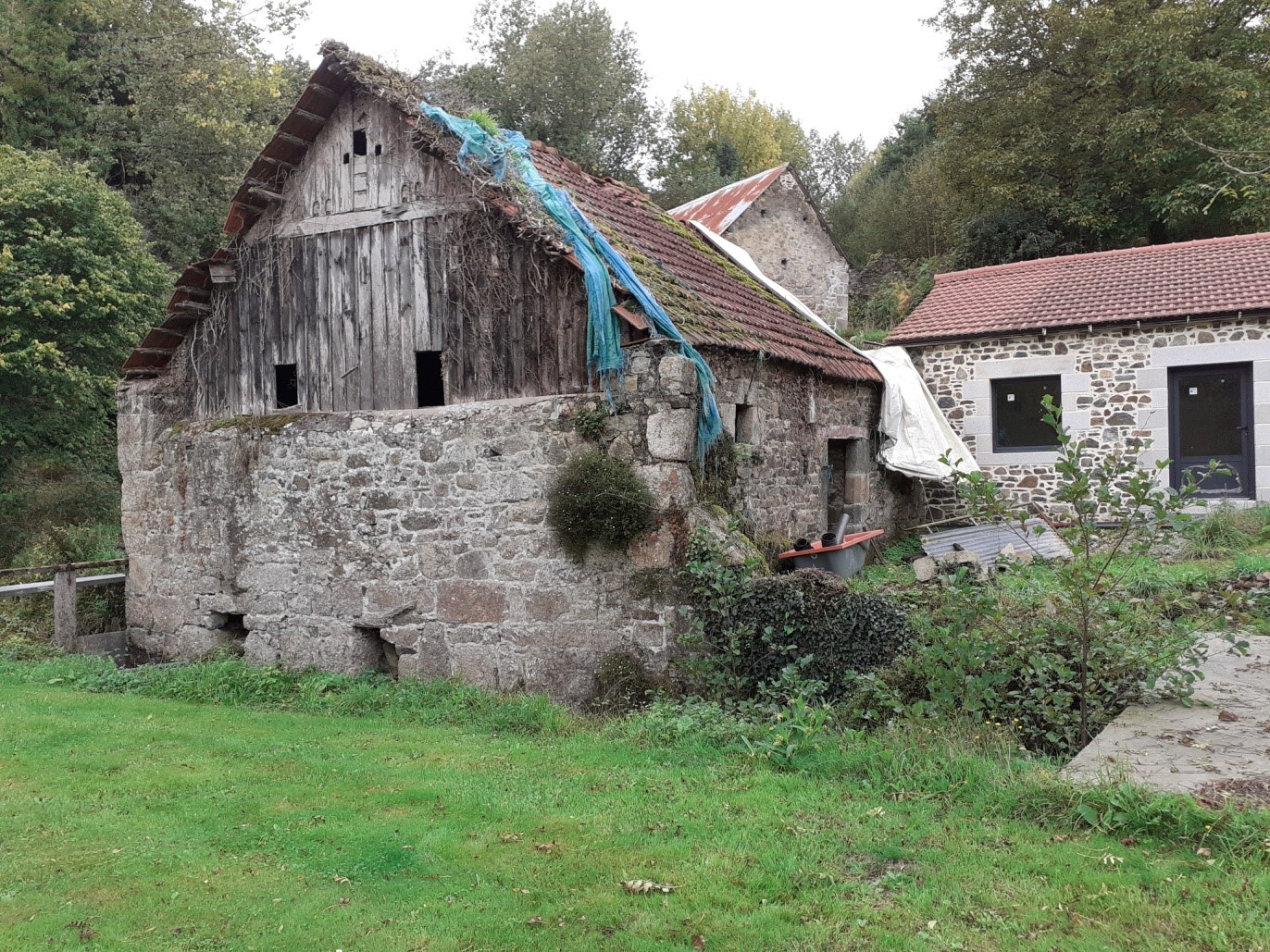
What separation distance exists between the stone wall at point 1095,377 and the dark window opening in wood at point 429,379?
958 centimetres

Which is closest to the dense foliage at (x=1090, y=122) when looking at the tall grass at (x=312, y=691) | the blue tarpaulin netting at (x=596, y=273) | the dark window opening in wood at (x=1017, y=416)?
the dark window opening in wood at (x=1017, y=416)

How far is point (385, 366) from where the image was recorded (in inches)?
376

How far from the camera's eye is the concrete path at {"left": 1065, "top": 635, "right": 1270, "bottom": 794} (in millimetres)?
4844

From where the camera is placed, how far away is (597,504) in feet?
26.4

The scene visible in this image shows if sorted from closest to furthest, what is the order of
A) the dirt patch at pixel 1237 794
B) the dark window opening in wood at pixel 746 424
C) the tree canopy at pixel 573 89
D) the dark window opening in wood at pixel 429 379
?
the dirt patch at pixel 1237 794
the dark window opening in wood at pixel 746 424
the dark window opening in wood at pixel 429 379
the tree canopy at pixel 573 89

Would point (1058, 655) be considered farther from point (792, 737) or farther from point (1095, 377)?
point (1095, 377)

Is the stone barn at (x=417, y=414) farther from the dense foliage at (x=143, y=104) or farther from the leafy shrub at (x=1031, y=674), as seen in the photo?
the dense foliage at (x=143, y=104)

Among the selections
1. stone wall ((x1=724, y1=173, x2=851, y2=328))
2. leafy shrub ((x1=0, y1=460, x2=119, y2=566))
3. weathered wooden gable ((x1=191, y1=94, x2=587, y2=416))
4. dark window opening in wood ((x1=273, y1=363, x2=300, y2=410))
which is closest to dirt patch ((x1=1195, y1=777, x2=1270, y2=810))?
weathered wooden gable ((x1=191, y1=94, x2=587, y2=416))

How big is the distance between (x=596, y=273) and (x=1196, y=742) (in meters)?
5.67

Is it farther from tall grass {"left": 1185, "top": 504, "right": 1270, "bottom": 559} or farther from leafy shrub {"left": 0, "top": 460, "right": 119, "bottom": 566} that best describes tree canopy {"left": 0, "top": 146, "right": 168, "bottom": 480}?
tall grass {"left": 1185, "top": 504, "right": 1270, "bottom": 559}

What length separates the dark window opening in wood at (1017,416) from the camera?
51.1 feet

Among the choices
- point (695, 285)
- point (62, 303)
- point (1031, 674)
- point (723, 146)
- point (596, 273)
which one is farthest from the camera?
point (723, 146)

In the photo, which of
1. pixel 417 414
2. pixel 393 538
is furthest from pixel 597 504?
pixel 393 538

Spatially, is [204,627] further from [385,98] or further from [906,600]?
[906,600]
